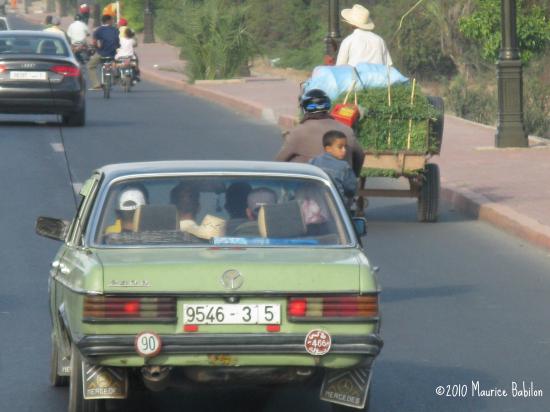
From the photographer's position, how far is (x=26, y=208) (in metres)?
16.4

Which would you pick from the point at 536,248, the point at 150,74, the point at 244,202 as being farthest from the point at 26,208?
the point at 150,74

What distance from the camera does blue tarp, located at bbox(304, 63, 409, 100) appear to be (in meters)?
14.9

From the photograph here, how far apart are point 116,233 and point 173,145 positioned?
1599 cm

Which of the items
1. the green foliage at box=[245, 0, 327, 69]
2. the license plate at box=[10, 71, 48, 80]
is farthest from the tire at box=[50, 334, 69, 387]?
the green foliage at box=[245, 0, 327, 69]

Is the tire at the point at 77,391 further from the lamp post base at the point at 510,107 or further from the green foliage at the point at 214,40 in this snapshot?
the green foliage at the point at 214,40

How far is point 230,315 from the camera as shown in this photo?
6.71 metres

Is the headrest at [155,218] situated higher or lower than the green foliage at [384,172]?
higher

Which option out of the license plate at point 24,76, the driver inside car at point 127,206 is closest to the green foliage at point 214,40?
the license plate at point 24,76

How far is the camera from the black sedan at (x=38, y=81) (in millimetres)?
25766

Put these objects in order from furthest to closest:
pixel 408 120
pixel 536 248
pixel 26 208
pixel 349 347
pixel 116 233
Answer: pixel 26 208 < pixel 408 120 < pixel 536 248 < pixel 116 233 < pixel 349 347

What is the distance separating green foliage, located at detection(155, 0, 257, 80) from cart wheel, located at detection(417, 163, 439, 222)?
23256mm

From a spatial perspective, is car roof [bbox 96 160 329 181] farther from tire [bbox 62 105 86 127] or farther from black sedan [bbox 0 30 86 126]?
tire [bbox 62 105 86 127]

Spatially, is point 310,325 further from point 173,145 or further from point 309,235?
point 173,145

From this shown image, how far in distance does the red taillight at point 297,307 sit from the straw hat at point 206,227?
0.92 m
